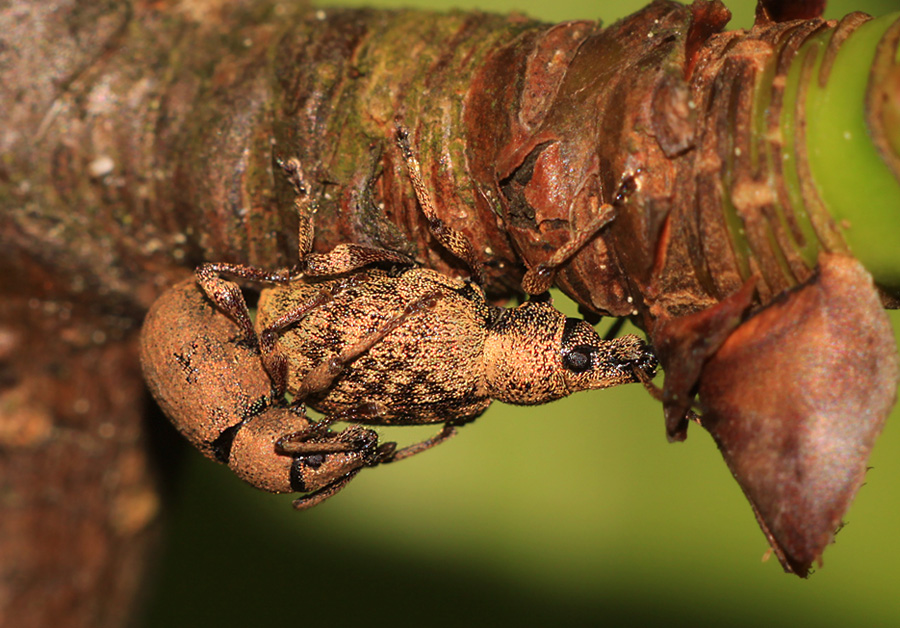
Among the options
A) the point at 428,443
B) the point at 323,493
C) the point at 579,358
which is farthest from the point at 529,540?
the point at 579,358

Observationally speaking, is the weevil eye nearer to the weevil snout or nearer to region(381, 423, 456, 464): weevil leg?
the weevil snout

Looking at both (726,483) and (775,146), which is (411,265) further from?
(726,483)

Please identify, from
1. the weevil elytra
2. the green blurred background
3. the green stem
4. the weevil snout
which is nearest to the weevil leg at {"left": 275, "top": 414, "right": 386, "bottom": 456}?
the weevil elytra

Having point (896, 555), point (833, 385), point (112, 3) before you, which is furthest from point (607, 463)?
point (112, 3)

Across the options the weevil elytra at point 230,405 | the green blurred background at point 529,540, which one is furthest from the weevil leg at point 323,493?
the green blurred background at point 529,540

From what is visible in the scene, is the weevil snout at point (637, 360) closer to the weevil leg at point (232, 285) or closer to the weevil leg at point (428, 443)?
the weevil leg at point (428, 443)
